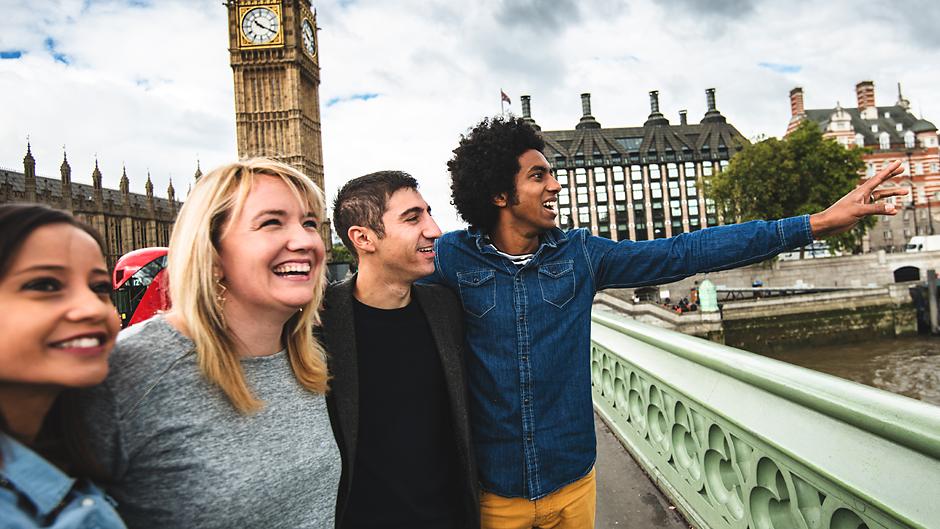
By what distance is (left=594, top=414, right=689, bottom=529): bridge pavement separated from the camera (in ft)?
7.61

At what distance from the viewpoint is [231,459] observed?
1091mm

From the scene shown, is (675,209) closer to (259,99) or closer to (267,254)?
(259,99)

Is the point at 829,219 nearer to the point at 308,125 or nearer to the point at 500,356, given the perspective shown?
the point at 500,356

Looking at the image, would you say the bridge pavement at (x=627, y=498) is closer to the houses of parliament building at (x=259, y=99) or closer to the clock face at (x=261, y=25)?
the houses of parliament building at (x=259, y=99)

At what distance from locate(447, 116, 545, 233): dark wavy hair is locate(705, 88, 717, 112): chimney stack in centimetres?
5868

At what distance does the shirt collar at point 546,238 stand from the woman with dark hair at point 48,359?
1256 mm

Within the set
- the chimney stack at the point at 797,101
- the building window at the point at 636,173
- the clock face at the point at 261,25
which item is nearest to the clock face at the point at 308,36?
the clock face at the point at 261,25

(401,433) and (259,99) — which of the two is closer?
(401,433)

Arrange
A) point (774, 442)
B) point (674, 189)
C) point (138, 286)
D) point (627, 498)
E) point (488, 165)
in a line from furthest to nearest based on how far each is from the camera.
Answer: point (674, 189) → point (138, 286) → point (627, 498) → point (488, 165) → point (774, 442)

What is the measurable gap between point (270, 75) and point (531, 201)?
51426 mm

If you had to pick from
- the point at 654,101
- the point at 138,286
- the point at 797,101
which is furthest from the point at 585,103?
the point at 138,286

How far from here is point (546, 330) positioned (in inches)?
69.0

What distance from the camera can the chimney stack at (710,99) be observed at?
53438 millimetres

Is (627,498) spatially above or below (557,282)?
below
